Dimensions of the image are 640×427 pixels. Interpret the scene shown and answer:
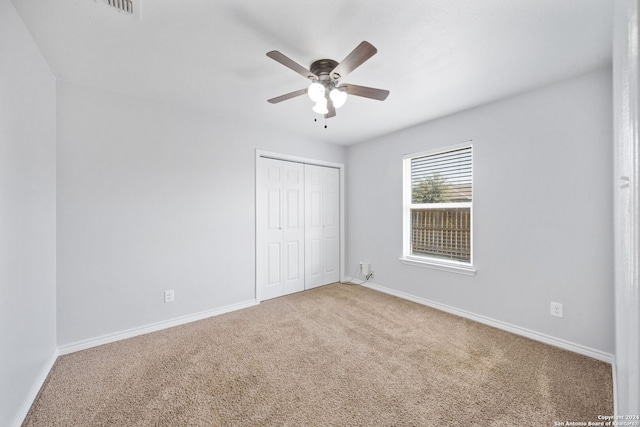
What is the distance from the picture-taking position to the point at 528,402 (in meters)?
1.75

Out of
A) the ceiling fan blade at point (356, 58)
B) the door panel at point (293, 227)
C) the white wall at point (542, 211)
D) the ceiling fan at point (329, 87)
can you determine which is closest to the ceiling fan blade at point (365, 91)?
the ceiling fan at point (329, 87)

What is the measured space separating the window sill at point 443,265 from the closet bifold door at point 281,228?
1.58 m

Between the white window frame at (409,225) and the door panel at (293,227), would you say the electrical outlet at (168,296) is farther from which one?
the white window frame at (409,225)

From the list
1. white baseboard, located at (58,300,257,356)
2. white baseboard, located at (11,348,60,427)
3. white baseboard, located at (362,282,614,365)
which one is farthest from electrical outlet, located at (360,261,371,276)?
white baseboard, located at (11,348,60,427)

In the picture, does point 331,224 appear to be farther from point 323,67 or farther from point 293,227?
point 323,67

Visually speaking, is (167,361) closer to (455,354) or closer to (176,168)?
(176,168)

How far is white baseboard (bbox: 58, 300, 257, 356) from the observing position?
2.40m

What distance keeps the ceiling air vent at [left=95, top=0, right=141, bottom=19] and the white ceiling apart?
41 millimetres

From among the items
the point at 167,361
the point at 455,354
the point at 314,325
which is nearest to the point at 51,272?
the point at 167,361

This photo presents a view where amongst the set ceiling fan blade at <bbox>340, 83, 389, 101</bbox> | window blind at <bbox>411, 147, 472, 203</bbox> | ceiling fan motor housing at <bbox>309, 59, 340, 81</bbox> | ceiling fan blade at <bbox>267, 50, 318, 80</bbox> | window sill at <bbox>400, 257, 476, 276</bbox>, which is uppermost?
ceiling fan motor housing at <bbox>309, 59, 340, 81</bbox>

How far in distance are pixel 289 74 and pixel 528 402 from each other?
298 cm

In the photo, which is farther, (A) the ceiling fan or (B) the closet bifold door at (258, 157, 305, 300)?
(B) the closet bifold door at (258, 157, 305, 300)

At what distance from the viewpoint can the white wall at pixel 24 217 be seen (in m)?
1.49

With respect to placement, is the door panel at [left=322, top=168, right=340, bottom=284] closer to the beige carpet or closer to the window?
the window
